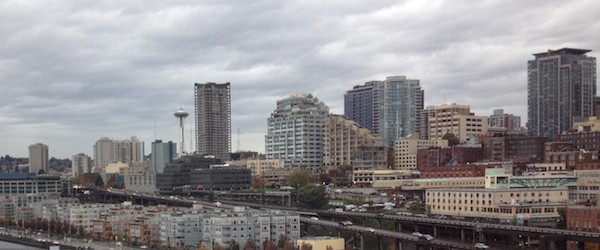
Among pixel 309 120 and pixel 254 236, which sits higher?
pixel 309 120

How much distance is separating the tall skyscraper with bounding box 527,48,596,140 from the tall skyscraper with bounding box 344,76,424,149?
18.6 meters

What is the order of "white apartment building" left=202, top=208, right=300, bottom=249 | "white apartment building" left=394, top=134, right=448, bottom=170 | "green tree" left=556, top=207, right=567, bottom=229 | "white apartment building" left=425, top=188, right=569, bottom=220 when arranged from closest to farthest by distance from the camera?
"green tree" left=556, top=207, right=567, bottom=229 → "white apartment building" left=202, top=208, right=300, bottom=249 → "white apartment building" left=425, top=188, right=569, bottom=220 → "white apartment building" left=394, top=134, right=448, bottom=170

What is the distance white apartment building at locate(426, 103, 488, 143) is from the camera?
248 feet

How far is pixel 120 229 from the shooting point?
164ft

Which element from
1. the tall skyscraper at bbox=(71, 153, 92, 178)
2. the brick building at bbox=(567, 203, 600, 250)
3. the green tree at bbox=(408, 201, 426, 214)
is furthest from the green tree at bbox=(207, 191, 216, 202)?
the tall skyscraper at bbox=(71, 153, 92, 178)

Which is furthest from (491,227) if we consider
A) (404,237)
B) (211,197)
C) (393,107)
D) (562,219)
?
(393,107)

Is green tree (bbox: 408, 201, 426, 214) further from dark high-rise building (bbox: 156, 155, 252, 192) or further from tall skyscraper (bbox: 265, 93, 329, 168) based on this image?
tall skyscraper (bbox: 265, 93, 329, 168)

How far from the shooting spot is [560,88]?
83.2 meters

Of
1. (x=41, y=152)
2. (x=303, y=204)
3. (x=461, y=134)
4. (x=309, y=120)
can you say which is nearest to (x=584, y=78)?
(x=461, y=134)

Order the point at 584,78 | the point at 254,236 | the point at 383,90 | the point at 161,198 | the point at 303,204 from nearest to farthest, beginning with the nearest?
the point at 254,236
the point at 303,204
the point at 161,198
the point at 584,78
the point at 383,90

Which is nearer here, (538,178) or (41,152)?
(538,178)

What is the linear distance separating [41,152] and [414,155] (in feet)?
280

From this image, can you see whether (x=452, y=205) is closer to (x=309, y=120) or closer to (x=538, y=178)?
(x=538, y=178)

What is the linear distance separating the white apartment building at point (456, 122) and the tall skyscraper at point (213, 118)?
4778 centimetres
